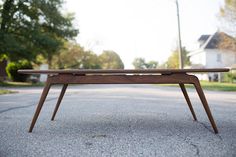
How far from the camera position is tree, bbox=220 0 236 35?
23.8 meters

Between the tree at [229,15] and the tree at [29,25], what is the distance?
46.7ft

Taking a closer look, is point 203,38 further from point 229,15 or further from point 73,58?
point 229,15

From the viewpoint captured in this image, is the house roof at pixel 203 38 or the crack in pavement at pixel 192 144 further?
the house roof at pixel 203 38

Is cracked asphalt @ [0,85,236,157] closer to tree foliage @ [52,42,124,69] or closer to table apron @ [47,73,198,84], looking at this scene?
table apron @ [47,73,198,84]

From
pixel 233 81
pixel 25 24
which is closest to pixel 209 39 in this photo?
pixel 233 81

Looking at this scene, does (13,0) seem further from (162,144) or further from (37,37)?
(162,144)

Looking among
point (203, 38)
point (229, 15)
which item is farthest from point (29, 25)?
point (203, 38)

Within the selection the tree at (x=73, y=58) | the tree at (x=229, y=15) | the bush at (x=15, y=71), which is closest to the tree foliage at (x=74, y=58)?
the tree at (x=73, y=58)

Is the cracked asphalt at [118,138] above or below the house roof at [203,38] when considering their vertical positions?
below

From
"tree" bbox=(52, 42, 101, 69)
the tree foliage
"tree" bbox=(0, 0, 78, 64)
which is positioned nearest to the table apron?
"tree" bbox=(0, 0, 78, 64)

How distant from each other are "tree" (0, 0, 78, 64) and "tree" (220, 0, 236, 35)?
46.7ft

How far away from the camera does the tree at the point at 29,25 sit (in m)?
23.5

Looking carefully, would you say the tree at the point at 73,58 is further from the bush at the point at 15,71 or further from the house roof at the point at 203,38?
the house roof at the point at 203,38

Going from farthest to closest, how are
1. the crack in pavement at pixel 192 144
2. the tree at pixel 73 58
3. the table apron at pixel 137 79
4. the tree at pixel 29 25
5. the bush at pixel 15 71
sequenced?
the tree at pixel 73 58 < the bush at pixel 15 71 < the tree at pixel 29 25 < the table apron at pixel 137 79 < the crack in pavement at pixel 192 144
